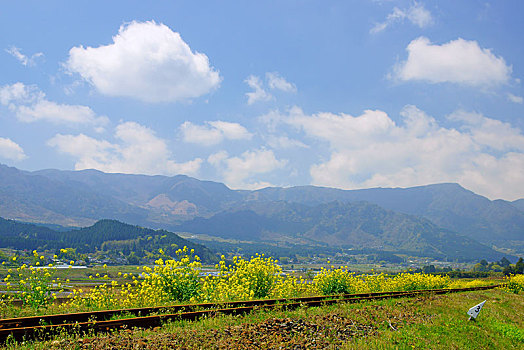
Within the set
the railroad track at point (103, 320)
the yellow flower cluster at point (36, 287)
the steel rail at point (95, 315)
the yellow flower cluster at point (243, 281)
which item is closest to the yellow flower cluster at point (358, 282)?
the yellow flower cluster at point (243, 281)

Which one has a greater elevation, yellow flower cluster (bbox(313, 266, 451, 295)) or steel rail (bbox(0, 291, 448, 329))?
steel rail (bbox(0, 291, 448, 329))

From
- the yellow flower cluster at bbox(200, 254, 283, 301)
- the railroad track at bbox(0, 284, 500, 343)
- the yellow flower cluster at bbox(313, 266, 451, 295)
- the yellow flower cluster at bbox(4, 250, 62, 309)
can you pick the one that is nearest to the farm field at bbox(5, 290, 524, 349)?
the railroad track at bbox(0, 284, 500, 343)

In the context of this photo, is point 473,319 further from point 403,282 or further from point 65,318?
point 65,318

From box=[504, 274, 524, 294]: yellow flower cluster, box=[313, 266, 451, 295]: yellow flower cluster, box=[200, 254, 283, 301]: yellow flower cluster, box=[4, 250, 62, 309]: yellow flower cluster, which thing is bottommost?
box=[504, 274, 524, 294]: yellow flower cluster

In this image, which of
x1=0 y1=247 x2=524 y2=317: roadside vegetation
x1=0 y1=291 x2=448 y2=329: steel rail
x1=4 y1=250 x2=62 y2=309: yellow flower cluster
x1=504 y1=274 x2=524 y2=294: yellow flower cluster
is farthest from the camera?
x1=504 y1=274 x2=524 y2=294: yellow flower cluster

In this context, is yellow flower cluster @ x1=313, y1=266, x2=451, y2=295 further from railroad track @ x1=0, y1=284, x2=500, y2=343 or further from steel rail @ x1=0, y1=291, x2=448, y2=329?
railroad track @ x1=0, y1=284, x2=500, y2=343

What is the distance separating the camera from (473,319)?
16.2 metres

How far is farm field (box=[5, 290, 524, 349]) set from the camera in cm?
916

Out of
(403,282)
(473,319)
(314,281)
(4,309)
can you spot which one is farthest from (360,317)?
(403,282)

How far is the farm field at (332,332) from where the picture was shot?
9.16 meters

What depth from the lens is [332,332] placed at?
38.5ft

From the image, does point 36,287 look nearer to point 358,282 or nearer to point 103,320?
point 103,320

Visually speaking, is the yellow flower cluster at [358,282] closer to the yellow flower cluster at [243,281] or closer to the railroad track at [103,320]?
the yellow flower cluster at [243,281]

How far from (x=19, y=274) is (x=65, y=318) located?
16.5 feet
